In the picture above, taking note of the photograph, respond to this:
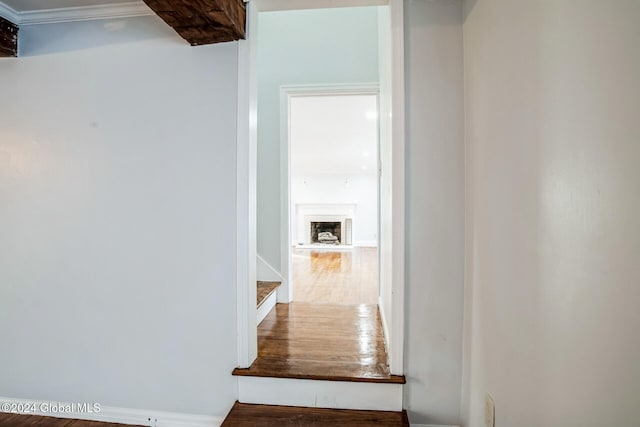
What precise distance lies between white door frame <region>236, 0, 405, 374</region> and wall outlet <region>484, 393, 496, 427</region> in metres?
0.36

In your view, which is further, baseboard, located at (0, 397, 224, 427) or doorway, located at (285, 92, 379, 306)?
doorway, located at (285, 92, 379, 306)

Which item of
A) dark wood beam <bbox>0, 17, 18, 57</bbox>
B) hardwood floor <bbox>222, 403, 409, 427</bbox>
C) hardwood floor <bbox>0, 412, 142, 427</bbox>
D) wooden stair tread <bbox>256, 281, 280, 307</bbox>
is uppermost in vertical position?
dark wood beam <bbox>0, 17, 18, 57</bbox>

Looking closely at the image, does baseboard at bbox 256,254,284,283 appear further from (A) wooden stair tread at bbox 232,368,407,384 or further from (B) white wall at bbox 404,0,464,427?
(B) white wall at bbox 404,0,464,427

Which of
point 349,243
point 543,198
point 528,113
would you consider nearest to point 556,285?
point 543,198

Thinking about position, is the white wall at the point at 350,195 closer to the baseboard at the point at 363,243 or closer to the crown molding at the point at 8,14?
the baseboard at the point at 363,243

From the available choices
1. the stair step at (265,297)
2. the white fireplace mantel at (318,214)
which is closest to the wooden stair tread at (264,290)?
the stair step at (265,297)

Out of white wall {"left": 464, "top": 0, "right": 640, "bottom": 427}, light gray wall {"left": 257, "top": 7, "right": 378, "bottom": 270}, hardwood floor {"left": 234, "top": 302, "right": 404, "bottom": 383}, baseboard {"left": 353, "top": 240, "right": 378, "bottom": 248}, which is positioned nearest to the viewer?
white wall {"left": 464, "top": 0, "right": 640, "bottom": 427}

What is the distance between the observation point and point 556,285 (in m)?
0.77

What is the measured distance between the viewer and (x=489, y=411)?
3.68ft

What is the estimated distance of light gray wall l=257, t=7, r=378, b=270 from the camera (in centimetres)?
246

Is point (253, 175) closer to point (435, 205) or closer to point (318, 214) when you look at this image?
point (435, 205)

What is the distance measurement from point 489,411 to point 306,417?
0.78 m

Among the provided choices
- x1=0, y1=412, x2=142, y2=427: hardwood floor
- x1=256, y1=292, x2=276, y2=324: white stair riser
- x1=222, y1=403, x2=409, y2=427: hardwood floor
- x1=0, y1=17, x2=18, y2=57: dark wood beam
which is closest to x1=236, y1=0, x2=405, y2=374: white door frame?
x1=222, y1=403, x2=409, y2=427: hardwood floor

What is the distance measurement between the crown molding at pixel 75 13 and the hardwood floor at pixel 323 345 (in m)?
1.93
